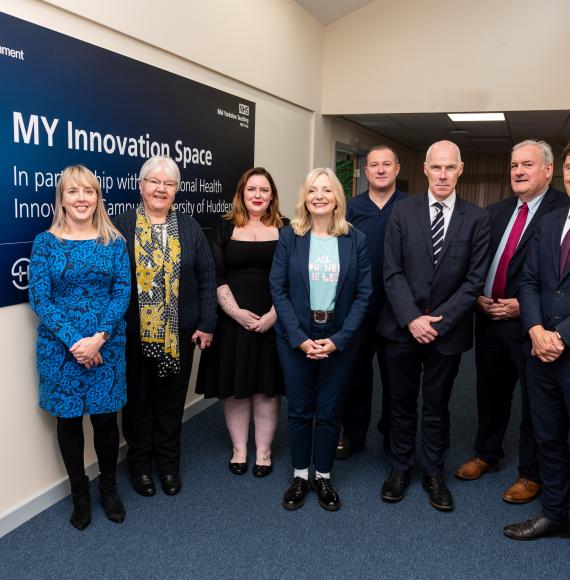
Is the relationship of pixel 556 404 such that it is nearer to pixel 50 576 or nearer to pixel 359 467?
pixel 359 467

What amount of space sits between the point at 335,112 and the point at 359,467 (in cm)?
325

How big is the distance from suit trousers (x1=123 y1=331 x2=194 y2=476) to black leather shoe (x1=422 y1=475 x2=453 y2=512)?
4.07 ft

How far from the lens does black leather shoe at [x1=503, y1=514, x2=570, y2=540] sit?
97.3 inches

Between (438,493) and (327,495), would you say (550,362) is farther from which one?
(327,495)

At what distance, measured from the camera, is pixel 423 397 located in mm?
2746

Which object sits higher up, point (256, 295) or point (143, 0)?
point (143, 0)

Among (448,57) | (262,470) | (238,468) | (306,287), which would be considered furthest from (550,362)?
(448,57)

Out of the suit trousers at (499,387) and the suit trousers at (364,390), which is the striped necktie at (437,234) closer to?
the suit trousers at (499,387)

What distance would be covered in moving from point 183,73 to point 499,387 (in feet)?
8.08

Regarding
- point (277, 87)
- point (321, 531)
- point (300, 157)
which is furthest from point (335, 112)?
point (321, 531)

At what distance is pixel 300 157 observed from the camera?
4.95 meters

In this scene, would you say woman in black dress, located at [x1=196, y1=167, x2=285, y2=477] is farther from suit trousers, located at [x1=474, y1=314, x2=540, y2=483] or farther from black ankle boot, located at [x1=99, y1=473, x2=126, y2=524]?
suit trousers, located at [x1=474, y1=314, x2=540, y2=483]

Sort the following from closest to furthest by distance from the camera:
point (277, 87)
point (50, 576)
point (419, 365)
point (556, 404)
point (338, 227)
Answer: point (50, 576) → point (556, 404) → point (338, 227) → point (419, 365) → point (277, 87)

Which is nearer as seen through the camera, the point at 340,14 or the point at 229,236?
the point at 229,236
